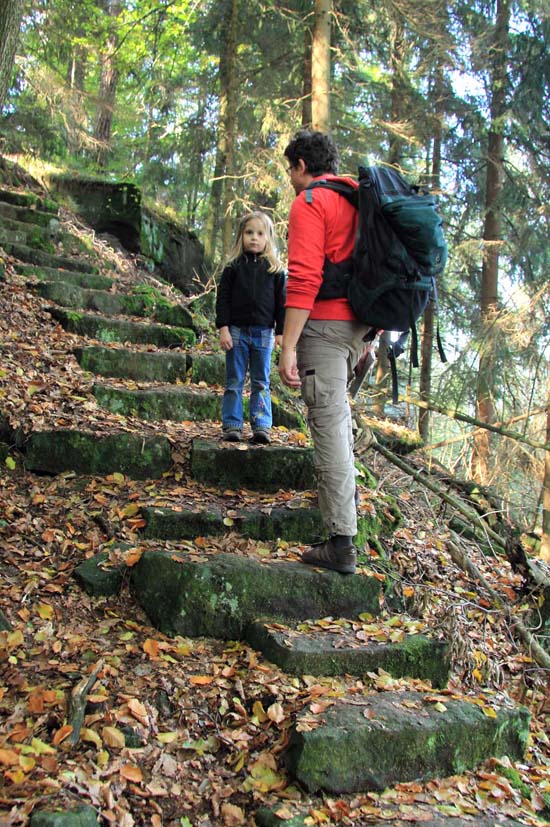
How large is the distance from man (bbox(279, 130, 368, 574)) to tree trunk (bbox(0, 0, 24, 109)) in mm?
2539

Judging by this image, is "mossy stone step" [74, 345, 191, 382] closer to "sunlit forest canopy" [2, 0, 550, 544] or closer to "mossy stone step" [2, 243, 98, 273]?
"mossy stone step" [2, 243, 98, 273]

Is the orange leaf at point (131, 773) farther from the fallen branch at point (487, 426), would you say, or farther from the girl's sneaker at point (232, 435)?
the fallen branch at point (487, 426)

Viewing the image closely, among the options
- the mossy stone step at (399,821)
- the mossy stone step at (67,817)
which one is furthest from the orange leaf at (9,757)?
the mossy stone step at (399,821)

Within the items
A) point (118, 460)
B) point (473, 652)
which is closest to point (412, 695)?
point (473, 652)

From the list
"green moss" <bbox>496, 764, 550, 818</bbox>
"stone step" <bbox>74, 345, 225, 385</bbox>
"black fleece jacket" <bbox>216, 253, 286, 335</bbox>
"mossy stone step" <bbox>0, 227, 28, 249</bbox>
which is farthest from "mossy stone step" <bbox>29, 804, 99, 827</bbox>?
"mossy stone step" <bbox>0, 227, 28, 249</bbox>

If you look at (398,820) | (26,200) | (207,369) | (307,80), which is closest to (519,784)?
(398,820)

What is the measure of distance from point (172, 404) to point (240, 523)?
1.88 m

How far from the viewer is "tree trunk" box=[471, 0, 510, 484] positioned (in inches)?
389

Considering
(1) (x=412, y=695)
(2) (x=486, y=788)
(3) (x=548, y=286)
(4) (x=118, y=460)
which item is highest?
(3) (x=548, y=286)

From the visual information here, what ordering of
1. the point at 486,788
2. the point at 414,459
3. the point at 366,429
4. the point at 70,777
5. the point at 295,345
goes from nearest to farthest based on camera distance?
1. the point at 70,777
2. the point at 486,788
3. the point at 295,345
4. the point at 366,429
5. the point at 414,459

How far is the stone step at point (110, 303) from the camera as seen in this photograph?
715 centimetres

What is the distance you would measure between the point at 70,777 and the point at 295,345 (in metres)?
2.10

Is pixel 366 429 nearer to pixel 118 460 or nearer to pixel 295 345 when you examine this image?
pixel 118 460

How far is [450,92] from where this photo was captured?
486 inches
